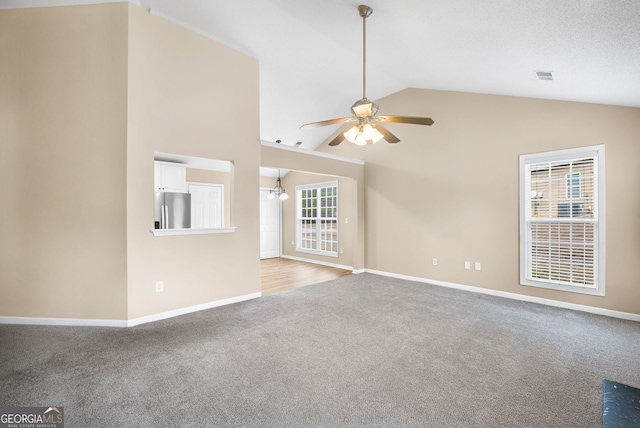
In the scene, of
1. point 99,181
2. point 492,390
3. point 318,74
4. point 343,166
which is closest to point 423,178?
point 343,166

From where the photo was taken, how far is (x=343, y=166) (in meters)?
5.99

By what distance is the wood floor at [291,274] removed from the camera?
543 centimetres

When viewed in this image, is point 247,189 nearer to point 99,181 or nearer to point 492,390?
point 99,181

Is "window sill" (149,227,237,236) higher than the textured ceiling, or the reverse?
the textured ceiling

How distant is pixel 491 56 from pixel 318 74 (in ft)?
9.03

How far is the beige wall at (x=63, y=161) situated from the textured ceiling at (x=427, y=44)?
478 millimetres

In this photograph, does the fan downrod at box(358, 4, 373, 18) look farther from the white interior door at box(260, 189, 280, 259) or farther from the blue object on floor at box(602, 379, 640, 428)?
the white interior door at box(260, 189, 280, 259)

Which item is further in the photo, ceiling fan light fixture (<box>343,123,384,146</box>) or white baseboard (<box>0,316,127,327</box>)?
white baseboard (<box>0,316,127,327</box>)

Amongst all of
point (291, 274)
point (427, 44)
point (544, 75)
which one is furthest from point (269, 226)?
point (544, 75)

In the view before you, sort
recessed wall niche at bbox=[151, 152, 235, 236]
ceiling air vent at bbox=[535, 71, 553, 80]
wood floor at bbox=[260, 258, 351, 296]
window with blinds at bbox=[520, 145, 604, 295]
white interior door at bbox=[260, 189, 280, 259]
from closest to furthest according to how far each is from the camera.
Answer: ceiling air vent at bbox=[535, 71, 553, 80] < window with blinds at bbox=[520, 145, 604, 295] < recessed wall niche at bbox=[151, 152, 235, 236] < wood floor at bbox=[260, 258, 351, 296] < white interior door at bbox=[260, 189, 280, 259]

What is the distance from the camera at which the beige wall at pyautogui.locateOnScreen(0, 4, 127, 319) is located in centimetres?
345

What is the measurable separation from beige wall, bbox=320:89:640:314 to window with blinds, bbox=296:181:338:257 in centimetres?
116

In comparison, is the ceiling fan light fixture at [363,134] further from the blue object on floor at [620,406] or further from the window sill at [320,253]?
the window sill at [320,253]

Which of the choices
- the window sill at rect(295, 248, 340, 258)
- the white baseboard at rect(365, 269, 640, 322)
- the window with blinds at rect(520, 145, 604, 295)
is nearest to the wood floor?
the window sill at rect(295, 248, 340, 258)
